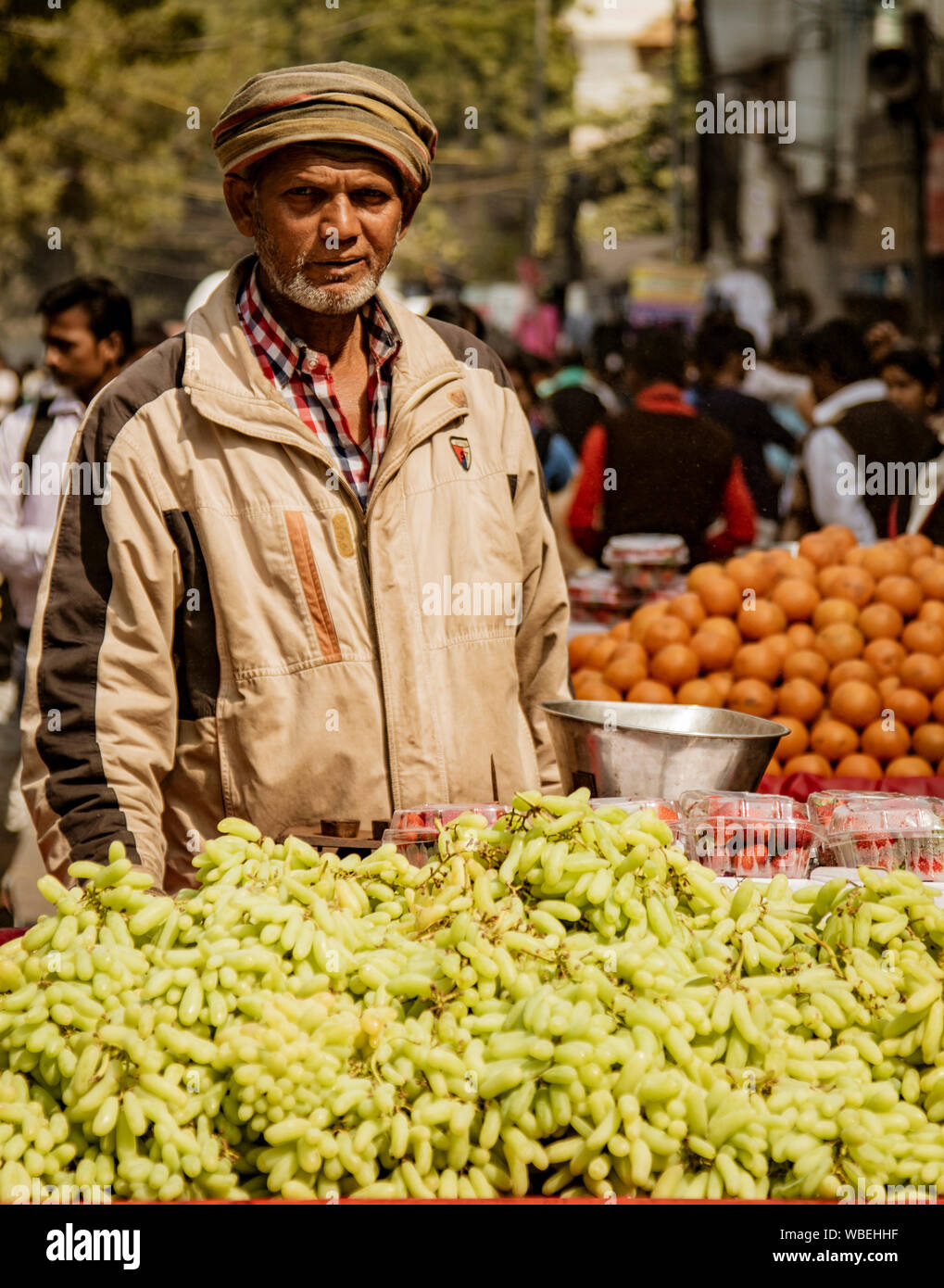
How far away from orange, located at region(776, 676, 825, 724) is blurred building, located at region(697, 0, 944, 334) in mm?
4926

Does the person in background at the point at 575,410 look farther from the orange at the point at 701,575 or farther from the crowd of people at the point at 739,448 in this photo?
the orange at the point at 701,575

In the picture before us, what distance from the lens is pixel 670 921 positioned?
1.70 metres

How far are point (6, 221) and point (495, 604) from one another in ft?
73.7

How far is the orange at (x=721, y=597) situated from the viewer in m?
4.18

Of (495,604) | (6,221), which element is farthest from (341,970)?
(6,221)

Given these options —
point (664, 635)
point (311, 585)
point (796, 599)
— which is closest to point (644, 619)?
point (664, 635)

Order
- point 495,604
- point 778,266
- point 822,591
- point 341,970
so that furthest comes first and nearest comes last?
point 778,266 → point 822,591 → point 495,604 → point 341,970

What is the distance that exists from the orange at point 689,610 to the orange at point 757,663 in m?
0.18

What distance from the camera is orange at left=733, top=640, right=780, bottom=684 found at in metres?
4.03

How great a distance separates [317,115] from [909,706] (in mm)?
2442

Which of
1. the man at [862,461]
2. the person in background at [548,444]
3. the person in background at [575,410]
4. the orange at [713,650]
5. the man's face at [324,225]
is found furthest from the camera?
the person in background at [575,410]

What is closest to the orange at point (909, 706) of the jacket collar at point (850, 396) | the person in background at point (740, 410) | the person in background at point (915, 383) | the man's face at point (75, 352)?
Result: the person in background at point (740, 410)
